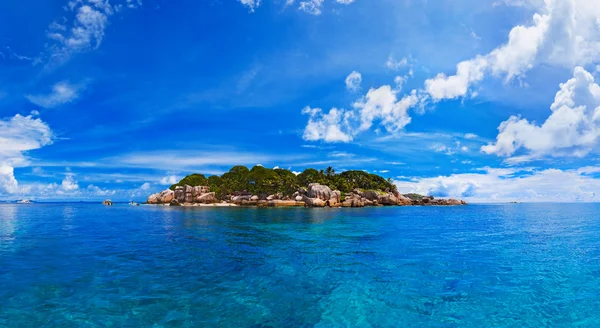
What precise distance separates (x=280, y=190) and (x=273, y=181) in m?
5.36

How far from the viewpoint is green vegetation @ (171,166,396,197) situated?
128 m

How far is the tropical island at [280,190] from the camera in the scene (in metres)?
116

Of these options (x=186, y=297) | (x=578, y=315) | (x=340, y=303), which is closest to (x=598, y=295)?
(x=578, y=315)

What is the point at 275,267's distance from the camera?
19.3 meters

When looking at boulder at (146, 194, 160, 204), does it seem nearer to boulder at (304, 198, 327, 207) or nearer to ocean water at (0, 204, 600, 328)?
boulder at (304, 198, 327, 207)

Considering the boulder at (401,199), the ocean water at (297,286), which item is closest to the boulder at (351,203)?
the boulder at (401,199)

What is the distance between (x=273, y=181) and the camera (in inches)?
5079

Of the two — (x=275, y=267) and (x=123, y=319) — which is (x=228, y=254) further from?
(x=123, y=319)

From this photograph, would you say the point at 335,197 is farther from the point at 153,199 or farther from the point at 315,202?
the point at 153,199

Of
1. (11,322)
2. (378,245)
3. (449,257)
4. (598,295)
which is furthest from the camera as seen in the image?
(378,245)

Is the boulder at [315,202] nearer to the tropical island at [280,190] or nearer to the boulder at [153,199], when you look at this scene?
the tropical island at [280,190]

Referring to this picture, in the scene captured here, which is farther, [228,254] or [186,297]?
[228,254]

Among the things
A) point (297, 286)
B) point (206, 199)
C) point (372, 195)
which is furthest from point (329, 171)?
point (297, 286)

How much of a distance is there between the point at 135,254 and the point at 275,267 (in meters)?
12.0
